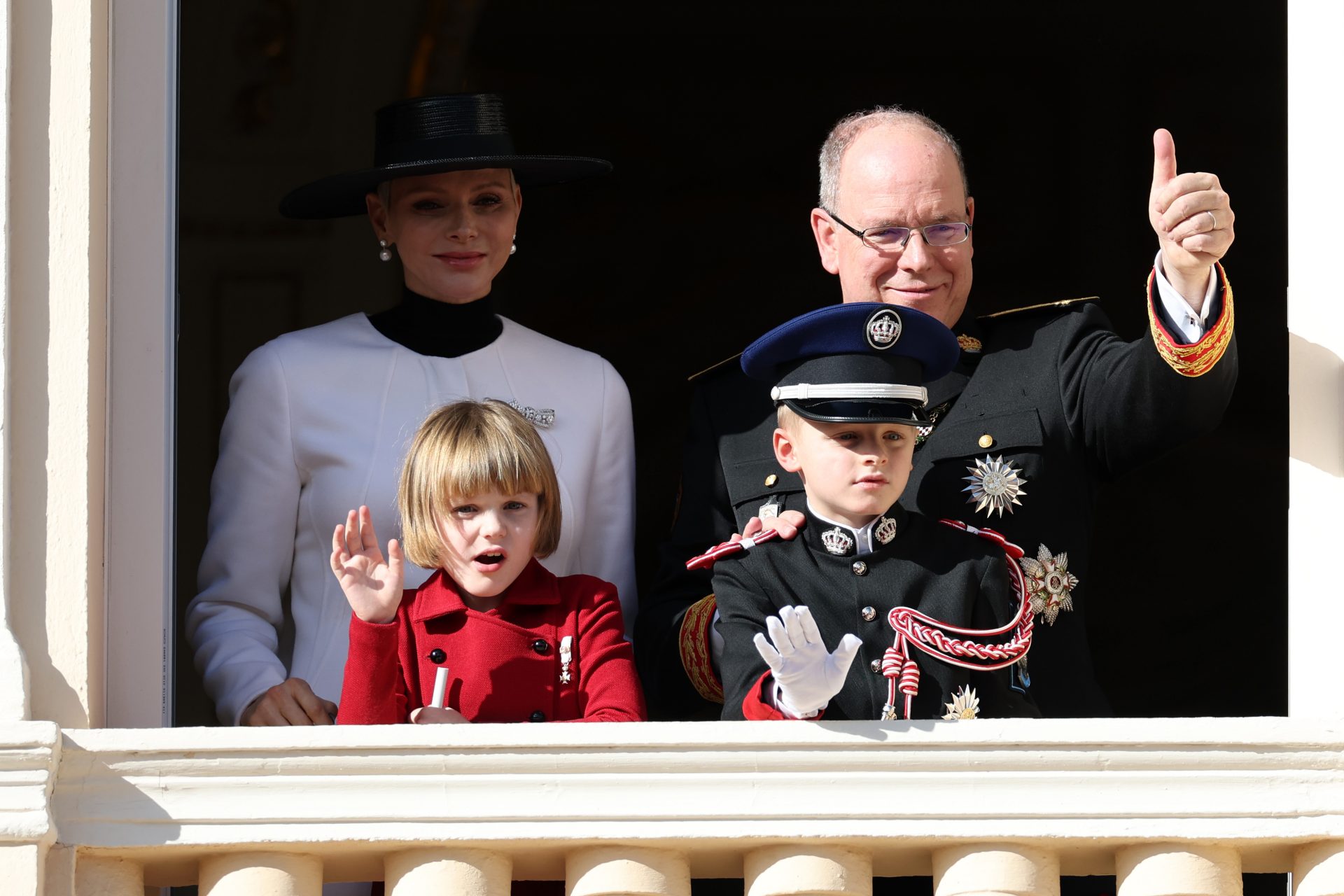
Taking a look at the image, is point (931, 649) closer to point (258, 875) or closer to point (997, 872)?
point (997, 872)

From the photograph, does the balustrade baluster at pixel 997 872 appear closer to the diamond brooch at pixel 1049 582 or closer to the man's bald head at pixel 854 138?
the diamond brooch at pixel 1049 582

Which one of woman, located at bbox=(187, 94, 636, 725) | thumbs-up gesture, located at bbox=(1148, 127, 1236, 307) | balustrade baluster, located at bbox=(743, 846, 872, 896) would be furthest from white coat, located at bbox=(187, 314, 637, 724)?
thumbs-up gesture, located at bbox=(1148, 127, 1236, 307)

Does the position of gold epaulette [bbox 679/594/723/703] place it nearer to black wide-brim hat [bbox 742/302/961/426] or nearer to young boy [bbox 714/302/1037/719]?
young boy [bbox 714/302/1037/719]

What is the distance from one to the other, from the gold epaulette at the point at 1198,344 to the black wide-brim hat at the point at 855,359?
1.17 ft

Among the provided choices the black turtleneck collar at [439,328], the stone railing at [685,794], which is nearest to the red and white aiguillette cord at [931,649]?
the stone railing at [685,794]

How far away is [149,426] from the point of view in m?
4.05

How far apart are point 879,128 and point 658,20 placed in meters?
3.37

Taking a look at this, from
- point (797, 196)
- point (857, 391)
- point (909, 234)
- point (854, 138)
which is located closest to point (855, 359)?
point (857, 391)

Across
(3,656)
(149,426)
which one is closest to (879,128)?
(149,426)

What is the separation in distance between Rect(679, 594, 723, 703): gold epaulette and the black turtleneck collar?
805mm

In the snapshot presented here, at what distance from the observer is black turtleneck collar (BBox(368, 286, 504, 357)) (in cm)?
478

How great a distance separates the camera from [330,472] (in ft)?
15.0

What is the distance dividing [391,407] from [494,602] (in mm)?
587

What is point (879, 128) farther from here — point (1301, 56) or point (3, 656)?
point (3, 656)
